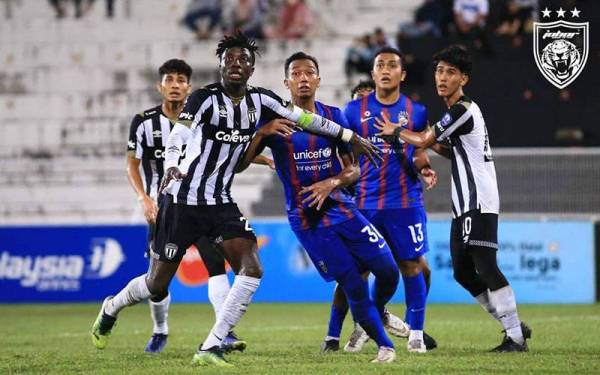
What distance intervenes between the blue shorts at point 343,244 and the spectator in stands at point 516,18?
11.5 m

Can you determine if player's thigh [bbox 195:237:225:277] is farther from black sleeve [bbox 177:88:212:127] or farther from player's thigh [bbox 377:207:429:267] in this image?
black sleeve [bbox 177:88:212:127]

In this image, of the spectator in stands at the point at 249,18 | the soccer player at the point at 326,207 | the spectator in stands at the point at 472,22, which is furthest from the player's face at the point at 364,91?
the spectator in stands at the point at 249,18

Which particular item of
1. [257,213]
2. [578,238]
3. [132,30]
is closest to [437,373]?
[578,238]

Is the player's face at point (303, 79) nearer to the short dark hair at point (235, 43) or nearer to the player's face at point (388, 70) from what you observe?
the short dark hair at point (235, 43)

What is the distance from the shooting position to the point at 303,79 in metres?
8.45

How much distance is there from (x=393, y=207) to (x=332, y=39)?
1323cm

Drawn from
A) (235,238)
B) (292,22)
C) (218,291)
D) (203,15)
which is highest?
(203,15)

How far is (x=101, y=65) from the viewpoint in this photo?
22.8 m

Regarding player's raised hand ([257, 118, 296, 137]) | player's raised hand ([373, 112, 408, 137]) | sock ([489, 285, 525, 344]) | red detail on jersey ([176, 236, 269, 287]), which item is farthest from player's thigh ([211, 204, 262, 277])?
red detail on jersey ([176, 236, 269, 287])

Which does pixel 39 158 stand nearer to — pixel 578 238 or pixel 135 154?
pixel 578 238

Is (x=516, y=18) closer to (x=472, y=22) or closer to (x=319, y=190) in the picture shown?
(x=472, y=22)

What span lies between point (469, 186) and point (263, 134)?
1.70m

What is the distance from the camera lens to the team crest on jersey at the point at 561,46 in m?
13.8

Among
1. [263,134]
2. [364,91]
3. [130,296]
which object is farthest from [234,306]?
[364,91]
